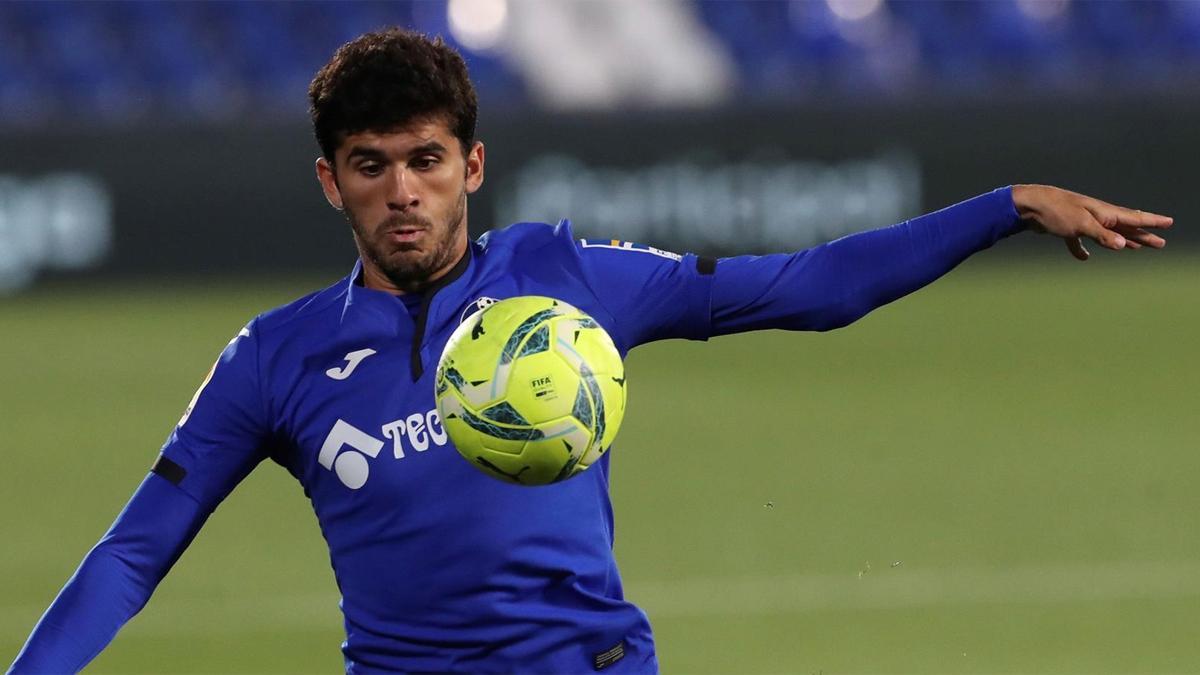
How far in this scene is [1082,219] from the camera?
12.9 feet

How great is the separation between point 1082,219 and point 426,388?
1.30 metres

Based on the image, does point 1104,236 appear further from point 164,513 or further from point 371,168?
point 164,513

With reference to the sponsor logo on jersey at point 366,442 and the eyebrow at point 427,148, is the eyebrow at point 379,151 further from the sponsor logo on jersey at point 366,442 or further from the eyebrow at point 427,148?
the sponsor logo on jersey at point 366,442

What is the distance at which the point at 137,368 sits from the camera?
1303 centimetres

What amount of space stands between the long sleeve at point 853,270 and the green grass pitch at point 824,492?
2.90m

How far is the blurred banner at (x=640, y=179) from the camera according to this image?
15.2 metres

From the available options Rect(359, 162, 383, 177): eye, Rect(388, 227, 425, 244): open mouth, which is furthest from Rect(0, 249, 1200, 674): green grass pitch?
Rect(359, 162, 383, 177): eye

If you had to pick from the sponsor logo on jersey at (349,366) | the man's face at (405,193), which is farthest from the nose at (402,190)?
the sponsor logo on jersey at (349,366)

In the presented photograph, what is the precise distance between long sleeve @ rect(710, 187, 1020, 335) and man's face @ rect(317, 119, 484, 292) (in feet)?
1.81

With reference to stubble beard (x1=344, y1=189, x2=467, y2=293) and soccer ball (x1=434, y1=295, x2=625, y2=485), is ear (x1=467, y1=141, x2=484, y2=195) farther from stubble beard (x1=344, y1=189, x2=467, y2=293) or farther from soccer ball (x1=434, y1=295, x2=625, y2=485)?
soccer ball (x1=434, y1=295, x2=625, y2=485)

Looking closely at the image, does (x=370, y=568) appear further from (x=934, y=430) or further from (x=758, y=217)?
(x=758, y=217)

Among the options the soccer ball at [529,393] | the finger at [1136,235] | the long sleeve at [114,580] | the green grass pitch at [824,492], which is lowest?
the green grass pitch at [824,492]

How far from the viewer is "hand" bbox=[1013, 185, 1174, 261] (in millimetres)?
3926

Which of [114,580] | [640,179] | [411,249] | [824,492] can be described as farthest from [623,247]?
[640,179]
